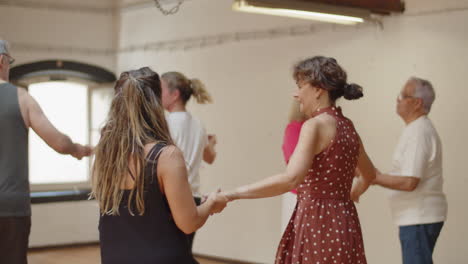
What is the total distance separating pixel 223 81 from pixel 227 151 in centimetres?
69

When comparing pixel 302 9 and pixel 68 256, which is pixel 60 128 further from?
pixel 302 9

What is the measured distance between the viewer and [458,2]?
465 cm

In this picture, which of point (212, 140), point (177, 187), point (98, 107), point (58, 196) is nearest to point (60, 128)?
point (98, 107)

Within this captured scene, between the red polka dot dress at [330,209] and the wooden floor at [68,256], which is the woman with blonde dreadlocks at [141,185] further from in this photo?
the wooden floor at [68,256]

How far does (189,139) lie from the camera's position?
408cm

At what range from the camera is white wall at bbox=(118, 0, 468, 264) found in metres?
4.71

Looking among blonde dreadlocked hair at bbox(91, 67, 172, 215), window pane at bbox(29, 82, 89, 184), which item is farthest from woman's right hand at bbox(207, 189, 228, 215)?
window pane at bbox(29, 82, 89, 184)

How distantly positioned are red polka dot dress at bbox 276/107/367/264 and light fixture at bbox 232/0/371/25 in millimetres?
1244

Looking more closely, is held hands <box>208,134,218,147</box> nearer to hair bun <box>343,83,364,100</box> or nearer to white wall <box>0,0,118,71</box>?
hair bun <box>343,83,364,100</box>

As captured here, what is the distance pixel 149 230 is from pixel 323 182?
817 millimetres

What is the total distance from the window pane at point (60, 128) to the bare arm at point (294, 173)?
5311mm

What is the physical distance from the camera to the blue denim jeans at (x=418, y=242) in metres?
3.71

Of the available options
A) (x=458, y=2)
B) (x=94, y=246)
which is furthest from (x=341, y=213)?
(x=94, y=246)

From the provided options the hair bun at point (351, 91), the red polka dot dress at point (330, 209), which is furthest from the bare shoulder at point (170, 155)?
the hair bun at point (351, 91)
